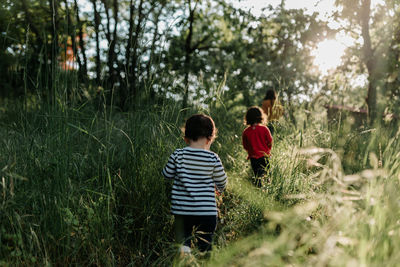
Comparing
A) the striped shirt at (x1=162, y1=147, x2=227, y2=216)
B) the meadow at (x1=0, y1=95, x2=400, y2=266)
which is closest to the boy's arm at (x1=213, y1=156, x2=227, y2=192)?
the striped shirt at (x1=162, y1=147, x2=227, y2=216)

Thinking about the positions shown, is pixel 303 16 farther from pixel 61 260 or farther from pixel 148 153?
pixel 61 260

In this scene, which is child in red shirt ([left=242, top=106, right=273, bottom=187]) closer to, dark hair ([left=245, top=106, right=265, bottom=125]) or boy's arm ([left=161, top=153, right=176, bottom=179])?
dark hair ([left=245, top=106, right=265, bottom=125])

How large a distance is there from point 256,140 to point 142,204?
1905 millimetres

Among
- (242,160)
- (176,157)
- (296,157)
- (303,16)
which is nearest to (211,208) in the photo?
(176,157)

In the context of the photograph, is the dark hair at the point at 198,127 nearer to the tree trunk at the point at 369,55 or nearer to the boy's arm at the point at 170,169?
the boy's arm at the point at 170,169

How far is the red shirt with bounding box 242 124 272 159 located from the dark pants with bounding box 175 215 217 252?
1827 mm

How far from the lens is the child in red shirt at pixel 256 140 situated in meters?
4.27

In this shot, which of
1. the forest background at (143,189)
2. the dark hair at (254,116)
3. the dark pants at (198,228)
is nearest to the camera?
the forest background at (143,189)

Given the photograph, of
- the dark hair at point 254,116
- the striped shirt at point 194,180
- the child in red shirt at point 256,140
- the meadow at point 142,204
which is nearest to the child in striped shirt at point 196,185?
the striped shirt at point 194,180

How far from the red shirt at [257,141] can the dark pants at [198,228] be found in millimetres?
1827

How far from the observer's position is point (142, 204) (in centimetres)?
282

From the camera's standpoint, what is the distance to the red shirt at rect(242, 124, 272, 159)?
168 inches

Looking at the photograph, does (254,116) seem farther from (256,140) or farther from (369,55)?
(369,55)

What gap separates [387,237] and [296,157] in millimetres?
1406
